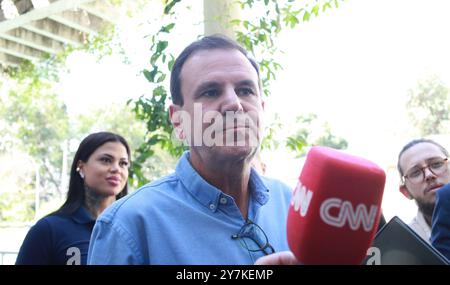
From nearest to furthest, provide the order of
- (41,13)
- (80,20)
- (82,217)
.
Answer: (82,217) < (41,13) < (80,20)

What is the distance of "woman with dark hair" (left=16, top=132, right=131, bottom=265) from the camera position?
7.31 feet

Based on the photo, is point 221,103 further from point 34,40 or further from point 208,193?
point 34,40

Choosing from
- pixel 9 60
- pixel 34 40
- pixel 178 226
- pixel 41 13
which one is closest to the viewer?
pixel 178 226

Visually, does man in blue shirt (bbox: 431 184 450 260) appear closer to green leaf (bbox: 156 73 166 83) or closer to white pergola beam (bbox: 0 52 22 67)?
green leaf (bbox: 156 73 166 83)

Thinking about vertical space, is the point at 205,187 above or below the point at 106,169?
below

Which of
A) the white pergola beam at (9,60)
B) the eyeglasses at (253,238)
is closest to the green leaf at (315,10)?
the eyeglasses at (253,238)

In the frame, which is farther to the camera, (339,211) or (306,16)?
(306,16)

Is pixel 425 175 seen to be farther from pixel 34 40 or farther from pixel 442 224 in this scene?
pixel 34 40

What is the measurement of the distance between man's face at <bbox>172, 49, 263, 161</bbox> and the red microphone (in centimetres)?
35

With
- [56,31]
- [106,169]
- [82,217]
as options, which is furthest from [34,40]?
[82,217]

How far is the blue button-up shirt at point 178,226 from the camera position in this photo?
1.17 m

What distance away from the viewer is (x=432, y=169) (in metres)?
2.57

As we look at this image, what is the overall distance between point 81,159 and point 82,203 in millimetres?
254

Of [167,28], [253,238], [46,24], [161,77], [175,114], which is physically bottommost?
[253,238]
